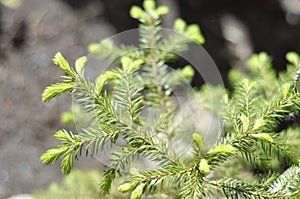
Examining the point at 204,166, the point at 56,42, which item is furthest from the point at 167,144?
the point at 56,42

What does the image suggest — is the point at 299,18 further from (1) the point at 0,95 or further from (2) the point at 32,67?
(1) the point at 0,95

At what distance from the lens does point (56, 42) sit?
2.61 meters

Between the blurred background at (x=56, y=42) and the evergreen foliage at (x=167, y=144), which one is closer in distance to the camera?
the evergreen foliage at (x=167, y=144)

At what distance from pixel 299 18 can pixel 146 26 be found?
4.81 ft

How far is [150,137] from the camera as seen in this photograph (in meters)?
0.90

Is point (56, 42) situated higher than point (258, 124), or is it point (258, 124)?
point (258, 124)

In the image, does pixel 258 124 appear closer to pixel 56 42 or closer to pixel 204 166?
pixel 204 166

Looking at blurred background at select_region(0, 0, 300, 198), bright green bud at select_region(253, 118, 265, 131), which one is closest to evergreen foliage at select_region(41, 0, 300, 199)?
bright green bud at select_region(253, 118, 265, 131)

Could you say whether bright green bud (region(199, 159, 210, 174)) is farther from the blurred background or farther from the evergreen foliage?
the blurred background

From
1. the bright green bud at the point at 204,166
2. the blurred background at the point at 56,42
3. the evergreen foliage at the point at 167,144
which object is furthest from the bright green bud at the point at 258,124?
the blurred background at the point at 56,42

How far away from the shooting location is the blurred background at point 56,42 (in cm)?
234

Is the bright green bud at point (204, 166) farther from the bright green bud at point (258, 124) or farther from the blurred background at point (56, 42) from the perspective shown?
the blurred background at point (56, 42)

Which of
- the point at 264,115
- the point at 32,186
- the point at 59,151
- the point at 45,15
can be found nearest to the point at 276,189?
the point at 264,115

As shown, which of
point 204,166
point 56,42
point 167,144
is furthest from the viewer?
point 56,42
